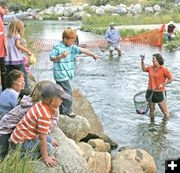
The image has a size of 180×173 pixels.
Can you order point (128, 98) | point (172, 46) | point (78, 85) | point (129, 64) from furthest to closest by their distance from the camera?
point (172, 46) → point (129, 64) → point (78, 85) → point (128, 98)

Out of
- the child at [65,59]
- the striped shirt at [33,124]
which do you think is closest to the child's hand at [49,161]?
the striped shirt at [33,124]

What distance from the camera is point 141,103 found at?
39.5ft

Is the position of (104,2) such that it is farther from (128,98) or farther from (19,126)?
(19,126)

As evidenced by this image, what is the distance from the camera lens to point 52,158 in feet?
19.6

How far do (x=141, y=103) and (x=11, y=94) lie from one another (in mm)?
5518

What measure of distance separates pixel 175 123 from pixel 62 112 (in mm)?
3768

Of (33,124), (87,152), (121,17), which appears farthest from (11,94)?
(121,17)

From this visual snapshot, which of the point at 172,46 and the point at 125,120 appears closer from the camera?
the point at 125,120

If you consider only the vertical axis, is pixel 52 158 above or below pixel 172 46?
above

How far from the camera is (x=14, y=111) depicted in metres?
6.20

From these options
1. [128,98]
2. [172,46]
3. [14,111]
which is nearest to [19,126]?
[14,111]

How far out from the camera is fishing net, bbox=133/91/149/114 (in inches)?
473

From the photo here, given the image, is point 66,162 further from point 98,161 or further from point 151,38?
point 151,38

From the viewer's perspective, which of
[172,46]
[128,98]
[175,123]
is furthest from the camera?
[172,46]
